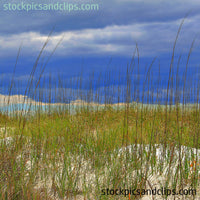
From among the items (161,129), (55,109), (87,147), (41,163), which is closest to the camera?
(41,163)

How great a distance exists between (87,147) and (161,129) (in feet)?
3.59

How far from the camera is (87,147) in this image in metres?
3.07

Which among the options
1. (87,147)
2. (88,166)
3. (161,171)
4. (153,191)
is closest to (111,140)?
(87,147)

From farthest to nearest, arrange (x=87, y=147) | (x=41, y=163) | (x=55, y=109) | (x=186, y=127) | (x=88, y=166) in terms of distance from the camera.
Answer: (x=55, y=109) < (x=186, y=127) < (x=87, y=147) < (x=41, y=163) < (x=88, y=166)

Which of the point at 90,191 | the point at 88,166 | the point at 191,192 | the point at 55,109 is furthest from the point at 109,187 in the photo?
the point at 55,109

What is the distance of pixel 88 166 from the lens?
8.64ft

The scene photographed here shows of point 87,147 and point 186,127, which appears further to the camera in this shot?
point 186,127

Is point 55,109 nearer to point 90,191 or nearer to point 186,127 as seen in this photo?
point 186,127

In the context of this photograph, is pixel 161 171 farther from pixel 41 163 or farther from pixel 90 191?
pixel 41 163

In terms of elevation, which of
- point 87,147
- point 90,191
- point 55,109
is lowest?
point 90,191

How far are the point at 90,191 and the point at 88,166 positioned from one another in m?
0.35

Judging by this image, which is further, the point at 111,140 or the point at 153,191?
the point at 111,140

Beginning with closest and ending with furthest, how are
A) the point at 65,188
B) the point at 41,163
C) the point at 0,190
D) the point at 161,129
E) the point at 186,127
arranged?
the point at 0,190, the point at 65,188, the point at 41,163, the point at 161,129, the point at 186,127

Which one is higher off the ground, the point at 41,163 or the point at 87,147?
the point at 87,147
